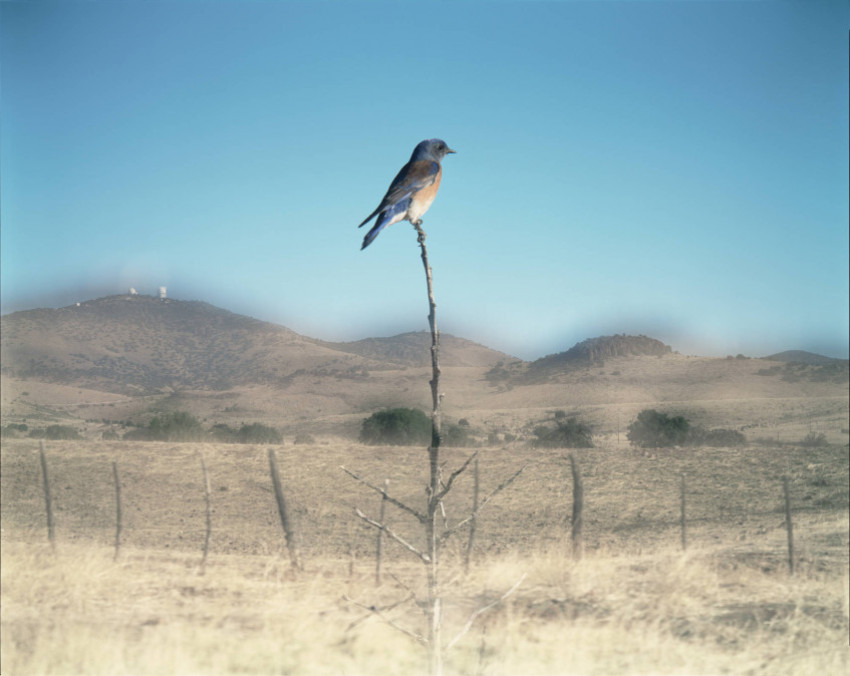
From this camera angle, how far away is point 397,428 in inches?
1484

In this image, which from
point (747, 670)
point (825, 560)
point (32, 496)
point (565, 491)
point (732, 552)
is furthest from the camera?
point (565, 491)

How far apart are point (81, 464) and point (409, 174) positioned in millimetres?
26292

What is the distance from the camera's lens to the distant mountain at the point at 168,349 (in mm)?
51156

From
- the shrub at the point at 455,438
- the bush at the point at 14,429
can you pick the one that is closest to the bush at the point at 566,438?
the shrub at the point at 455,438

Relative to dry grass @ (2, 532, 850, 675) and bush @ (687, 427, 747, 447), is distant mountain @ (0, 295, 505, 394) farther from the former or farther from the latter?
dry grass @ (2, 532, 850, 675)

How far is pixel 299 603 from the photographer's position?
411 inches

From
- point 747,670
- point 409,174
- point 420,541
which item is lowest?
point 420,541

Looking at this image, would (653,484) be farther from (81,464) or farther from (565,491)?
(81,464)

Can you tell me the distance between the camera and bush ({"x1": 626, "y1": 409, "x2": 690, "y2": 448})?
37844 millimetres

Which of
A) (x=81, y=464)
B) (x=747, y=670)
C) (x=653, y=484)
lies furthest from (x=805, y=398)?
(x=747, y=670)

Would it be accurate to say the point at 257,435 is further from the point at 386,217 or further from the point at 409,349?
the point at 409,349

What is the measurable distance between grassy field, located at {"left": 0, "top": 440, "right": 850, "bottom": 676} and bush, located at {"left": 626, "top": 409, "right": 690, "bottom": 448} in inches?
485

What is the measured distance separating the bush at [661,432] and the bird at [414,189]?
33398mm

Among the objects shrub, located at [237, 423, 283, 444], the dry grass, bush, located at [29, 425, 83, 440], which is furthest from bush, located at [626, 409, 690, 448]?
bush, located at [29, 425, 83, 440]
